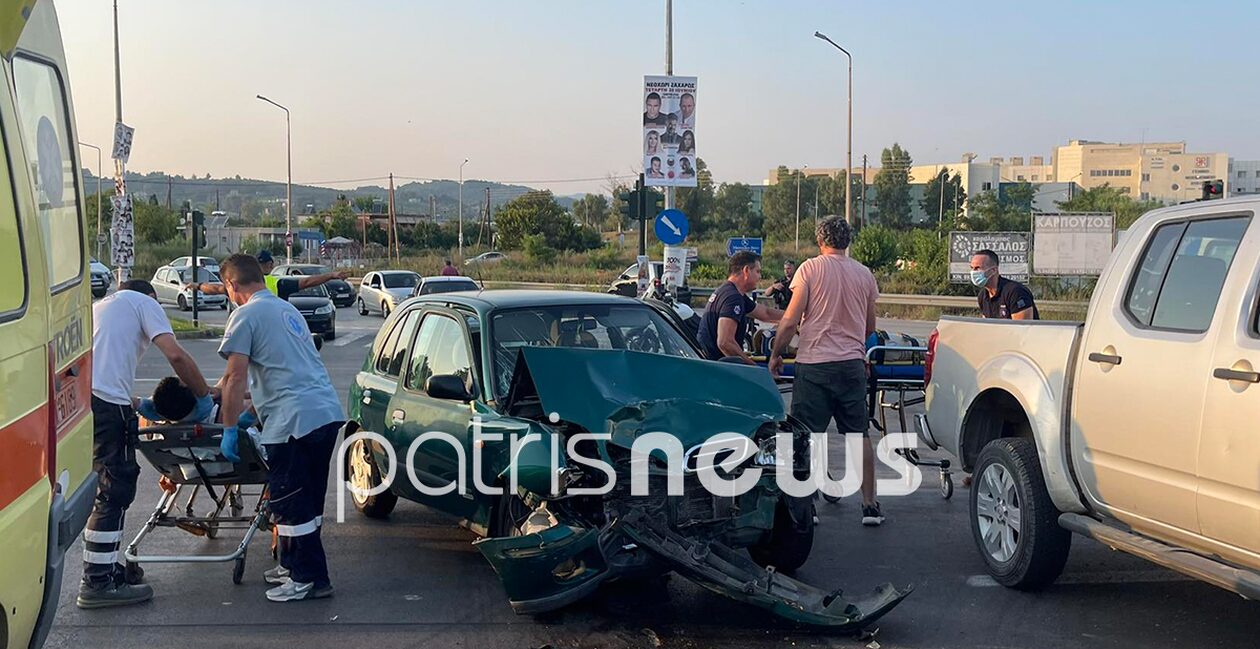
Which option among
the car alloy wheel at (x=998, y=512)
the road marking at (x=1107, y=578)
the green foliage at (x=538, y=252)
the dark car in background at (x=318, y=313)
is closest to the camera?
the car alloy wheel at (x=998, y=512)

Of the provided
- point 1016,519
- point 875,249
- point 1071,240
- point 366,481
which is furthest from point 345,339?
point 875,249

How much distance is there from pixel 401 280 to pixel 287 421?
27.7m

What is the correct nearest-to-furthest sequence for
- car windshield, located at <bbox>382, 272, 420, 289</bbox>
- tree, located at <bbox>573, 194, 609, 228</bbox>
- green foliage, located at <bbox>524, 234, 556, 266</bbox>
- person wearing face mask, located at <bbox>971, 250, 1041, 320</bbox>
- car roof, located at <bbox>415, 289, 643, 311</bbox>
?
car roof, located at <bbox>415, 289, 643, 311</bbox>, person wearing face mask, located at <bbox>971, 250, 1041, 320</bbox>, car windshield, located at <bbox>382, 272, 420, 289</bbox>, green foliage, located at <bbox>524, 234, 556, 266</bbox>, tree, located at <bbox>573, 194, 609, 228</bbox>

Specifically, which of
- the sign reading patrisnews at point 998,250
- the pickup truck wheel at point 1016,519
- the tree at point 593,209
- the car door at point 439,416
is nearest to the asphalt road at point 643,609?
the pickup truck wheel at point 1016,519

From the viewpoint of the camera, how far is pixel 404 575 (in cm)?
641

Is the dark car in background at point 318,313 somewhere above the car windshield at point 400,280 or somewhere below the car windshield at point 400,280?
below

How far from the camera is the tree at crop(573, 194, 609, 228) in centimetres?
11562

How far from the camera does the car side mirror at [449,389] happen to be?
6105mm

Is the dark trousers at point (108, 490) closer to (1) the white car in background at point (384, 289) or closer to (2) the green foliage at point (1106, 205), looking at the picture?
(1) the white car in background at point (384, 289)

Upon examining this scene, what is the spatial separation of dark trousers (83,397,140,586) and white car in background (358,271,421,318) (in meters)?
25.8

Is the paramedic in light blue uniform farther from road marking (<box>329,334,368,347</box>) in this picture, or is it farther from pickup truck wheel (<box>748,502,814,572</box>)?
road marking (<box>329,334,368,347</box>)

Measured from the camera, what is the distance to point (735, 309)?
857 centimetres

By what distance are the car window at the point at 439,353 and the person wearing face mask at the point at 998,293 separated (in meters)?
4.33

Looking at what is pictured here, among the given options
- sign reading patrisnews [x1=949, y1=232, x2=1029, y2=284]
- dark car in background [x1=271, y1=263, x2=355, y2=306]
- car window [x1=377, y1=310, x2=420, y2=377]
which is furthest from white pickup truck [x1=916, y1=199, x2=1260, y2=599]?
dark car in background [x1=271, y1=263, x2=355, y2=306]
